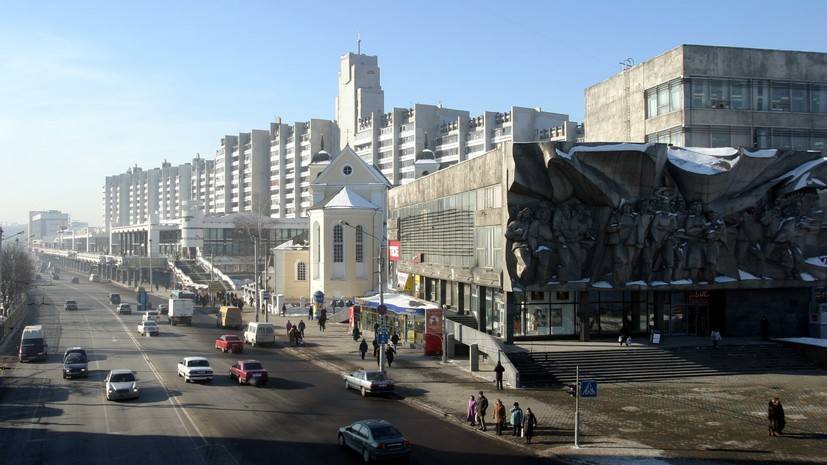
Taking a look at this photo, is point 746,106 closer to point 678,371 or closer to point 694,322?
point 694,322

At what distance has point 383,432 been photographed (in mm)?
24234

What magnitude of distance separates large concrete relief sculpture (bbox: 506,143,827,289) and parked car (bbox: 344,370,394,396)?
10.8 meters

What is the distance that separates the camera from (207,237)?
149 m

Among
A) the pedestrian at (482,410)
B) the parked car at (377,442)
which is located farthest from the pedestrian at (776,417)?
the parked car at (377,442)

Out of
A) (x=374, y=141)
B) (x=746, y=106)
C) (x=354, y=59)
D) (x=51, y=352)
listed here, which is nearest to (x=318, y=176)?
(x=51, y=352)

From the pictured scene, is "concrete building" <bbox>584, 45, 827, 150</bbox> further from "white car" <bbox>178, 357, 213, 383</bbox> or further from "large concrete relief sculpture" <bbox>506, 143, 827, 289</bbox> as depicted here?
"white car" <bbox>178, 357, 213, 383</bbox>

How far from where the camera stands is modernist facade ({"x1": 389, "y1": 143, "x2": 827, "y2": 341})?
42906 millimetres

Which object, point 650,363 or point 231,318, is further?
point 231,318

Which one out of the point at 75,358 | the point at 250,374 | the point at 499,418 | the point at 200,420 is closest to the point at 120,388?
the point at 200,420

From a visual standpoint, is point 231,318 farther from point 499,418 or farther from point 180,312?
point 499,418

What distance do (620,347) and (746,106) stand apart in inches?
961

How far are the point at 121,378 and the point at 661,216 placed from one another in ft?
100.0

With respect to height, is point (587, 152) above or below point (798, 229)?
above

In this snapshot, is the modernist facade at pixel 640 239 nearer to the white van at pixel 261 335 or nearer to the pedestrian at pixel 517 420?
the pedestrian at pixel 517 420
